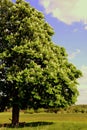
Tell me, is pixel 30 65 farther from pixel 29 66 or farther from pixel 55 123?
pixel 55 123

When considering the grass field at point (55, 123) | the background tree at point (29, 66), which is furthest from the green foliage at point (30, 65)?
the grass field at point (55, 123)

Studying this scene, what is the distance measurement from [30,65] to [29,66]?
18 cm

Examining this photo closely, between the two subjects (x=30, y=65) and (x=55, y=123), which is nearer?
(x=30, y=65)

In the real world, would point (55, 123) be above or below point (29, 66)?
below

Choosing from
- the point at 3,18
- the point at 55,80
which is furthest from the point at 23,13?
the point at 55,80

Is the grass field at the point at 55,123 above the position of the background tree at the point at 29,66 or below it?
below

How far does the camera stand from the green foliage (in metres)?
53.2

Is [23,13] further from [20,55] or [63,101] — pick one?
[63,101]

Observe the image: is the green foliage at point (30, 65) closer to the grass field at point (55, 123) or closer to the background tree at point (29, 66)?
the background tree at point (29, 66)

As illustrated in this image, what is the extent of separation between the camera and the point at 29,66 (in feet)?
178

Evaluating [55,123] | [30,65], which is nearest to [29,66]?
[30,65]

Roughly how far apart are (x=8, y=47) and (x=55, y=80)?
8.01 meters

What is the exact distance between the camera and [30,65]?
54219mm

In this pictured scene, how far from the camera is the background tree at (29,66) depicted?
53219 mm
